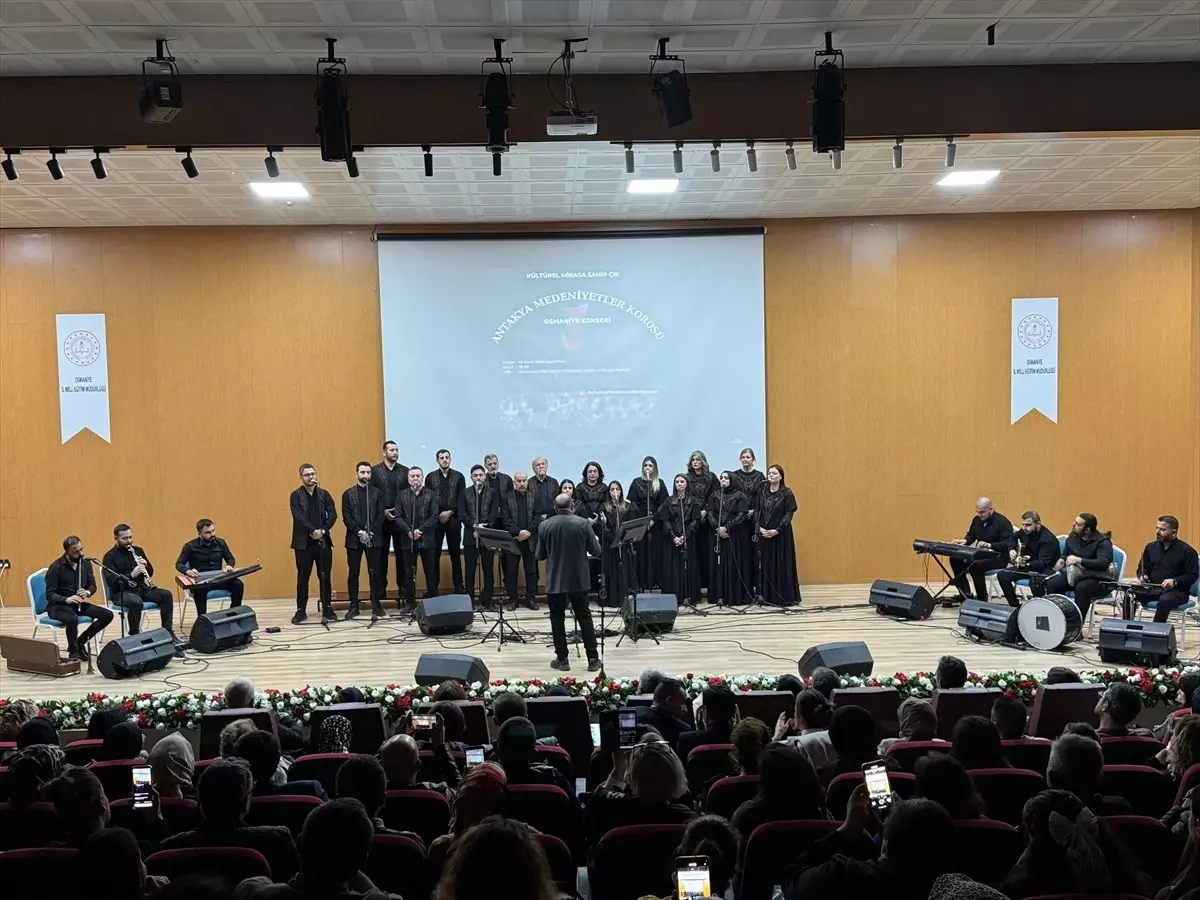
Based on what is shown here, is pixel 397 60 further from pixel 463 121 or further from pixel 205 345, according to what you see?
pixel 205 345

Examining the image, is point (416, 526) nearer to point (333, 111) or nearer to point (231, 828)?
point (333, 111)

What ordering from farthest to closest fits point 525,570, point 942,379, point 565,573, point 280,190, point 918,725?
1. point 942,379
2. point 525,570
3. point 280,190
4. point 565,573
5. point 918,725

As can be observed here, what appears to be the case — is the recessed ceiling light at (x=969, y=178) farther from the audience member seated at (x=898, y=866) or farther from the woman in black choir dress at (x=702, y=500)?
the audience member seated at (x=898, y=866)

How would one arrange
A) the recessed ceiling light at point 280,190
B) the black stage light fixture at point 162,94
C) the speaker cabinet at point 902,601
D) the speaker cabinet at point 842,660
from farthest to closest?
the speaker cabinet at point 902,601 → the recessed ceiling light at point 280,190 → the speaker cabinet at point 842,660 → the black stage light fixture at point 162,94

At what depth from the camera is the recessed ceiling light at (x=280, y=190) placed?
973 cm

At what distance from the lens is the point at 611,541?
1066 centimetres

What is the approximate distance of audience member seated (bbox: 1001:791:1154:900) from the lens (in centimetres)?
261

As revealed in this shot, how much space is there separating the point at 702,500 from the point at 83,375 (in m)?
7.58

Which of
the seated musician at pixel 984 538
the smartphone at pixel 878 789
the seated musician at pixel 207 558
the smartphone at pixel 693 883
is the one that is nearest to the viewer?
the smartphone at pixel 693 883

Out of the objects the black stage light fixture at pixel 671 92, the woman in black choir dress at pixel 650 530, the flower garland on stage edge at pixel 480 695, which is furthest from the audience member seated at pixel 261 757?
the woman in black choir dress at pixel 650 530

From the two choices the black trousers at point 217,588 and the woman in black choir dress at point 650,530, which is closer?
the black trousers at point 217,588

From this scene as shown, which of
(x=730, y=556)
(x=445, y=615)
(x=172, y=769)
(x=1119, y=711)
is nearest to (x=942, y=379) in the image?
(x=730, y=556)

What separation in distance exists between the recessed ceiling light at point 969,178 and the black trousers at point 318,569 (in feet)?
25.5

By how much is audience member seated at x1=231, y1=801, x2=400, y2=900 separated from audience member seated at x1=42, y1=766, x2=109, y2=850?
1.00 meters
